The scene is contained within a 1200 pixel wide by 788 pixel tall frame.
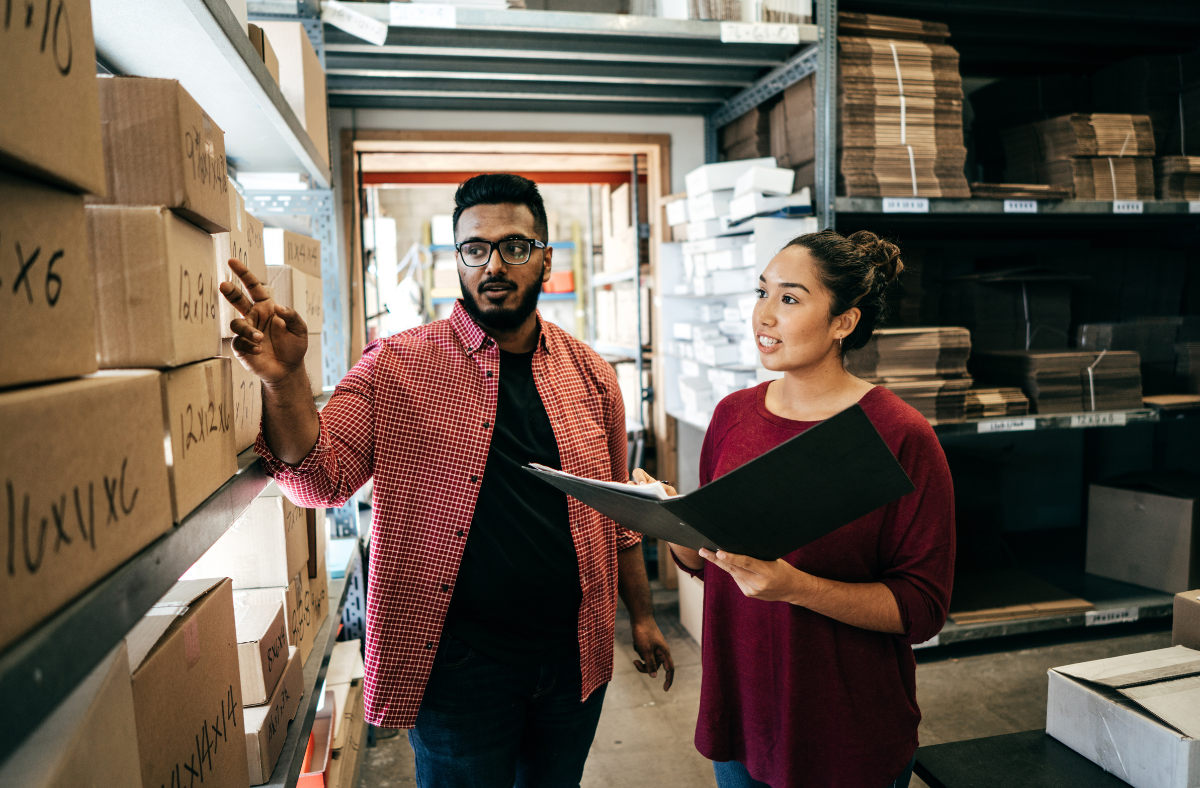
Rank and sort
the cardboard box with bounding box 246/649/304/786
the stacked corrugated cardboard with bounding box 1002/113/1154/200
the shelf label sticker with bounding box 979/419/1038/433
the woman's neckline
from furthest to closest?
the stacked corrugated cardboard with bounding box 1002/113/1154/200
the shelf label sticker with bounding box 979/419/1038/433
the woman's neckline
the cardboard box with bounding box 246/649/304/786

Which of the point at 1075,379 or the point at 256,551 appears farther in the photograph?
the point at 1075,379

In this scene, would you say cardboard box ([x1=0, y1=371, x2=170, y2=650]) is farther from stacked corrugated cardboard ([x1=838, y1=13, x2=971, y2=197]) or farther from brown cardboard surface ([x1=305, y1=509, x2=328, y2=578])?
stacked corrugated cardboard ([x1=838, y1=13, x2=971, y2=197])

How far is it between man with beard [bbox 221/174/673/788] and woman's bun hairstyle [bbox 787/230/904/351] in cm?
58

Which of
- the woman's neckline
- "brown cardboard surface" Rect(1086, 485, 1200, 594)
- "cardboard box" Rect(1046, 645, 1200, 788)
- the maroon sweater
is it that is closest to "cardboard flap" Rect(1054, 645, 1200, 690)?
"cardboard box" Rect(1046, 645, 1200, 788)

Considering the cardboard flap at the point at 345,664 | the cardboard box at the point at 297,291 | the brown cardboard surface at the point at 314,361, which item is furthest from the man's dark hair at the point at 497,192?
the cardboard flap at the point at 345,664

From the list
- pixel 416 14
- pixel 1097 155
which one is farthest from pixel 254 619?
pixel 1097 155

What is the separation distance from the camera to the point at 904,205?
259 centimetres

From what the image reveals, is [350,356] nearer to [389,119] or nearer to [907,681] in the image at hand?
[389,119]

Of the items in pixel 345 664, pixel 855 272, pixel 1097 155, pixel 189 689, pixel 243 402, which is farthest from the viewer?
pixel 1097 155

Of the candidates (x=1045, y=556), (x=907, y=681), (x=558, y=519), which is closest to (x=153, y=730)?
(x=558, y=519)

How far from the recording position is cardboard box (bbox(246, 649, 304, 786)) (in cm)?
108

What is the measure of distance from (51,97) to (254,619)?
40.4 inches

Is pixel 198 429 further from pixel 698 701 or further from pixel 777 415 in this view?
pixel 698 701

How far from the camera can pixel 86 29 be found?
51 cm
